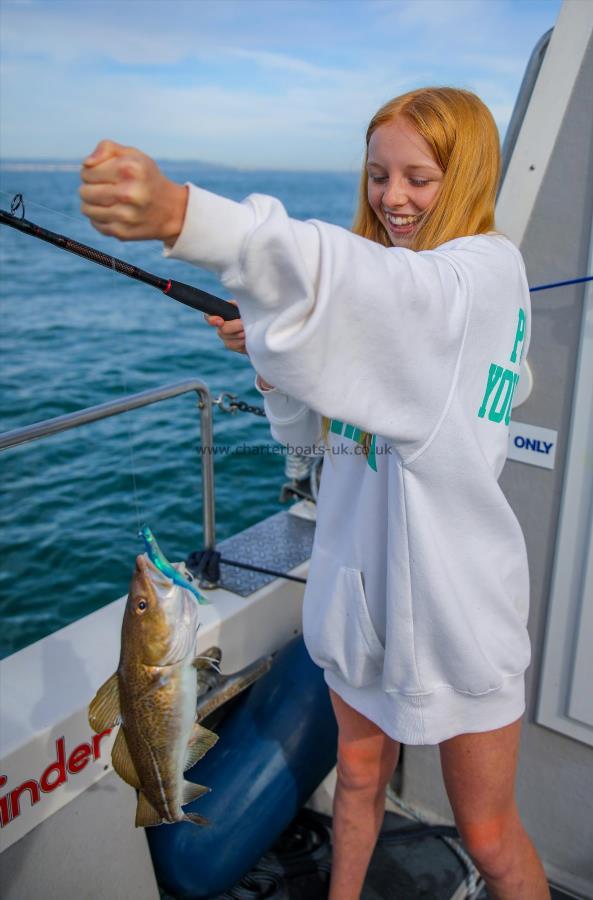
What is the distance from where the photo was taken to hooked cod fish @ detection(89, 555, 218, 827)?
1491mm

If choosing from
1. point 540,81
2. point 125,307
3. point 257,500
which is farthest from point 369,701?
point 125,307

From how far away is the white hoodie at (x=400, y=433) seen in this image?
38.2 inches

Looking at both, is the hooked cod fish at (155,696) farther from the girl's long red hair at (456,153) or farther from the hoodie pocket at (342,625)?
the girl's long red hair at (456,153)

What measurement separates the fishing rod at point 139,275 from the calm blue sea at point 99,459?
90mm

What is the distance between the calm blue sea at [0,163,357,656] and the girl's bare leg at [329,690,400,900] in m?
0.77

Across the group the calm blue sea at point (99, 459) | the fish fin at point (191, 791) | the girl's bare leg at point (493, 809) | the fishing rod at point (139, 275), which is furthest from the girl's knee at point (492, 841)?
the fishing rod at point (139, 275)

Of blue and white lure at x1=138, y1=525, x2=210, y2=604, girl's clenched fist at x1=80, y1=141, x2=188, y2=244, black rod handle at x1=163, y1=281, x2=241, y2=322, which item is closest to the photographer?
girl's clenched fist at x1=80, y1=141, x2=188, y2=244

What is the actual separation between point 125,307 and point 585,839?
13979 millimetres

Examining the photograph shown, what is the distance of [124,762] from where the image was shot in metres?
1.63

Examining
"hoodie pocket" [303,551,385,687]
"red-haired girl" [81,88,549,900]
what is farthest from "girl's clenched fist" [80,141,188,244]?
"hoodie pocket" [303,551,385,687]

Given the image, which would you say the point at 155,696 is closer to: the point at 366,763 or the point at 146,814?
the point at 146,814

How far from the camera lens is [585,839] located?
2.35m

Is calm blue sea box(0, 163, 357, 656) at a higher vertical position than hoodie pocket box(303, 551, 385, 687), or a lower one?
lower

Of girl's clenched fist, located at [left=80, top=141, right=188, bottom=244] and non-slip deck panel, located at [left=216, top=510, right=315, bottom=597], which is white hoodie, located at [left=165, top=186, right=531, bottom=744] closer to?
girl's clenched fist, located at [left=80, top=141, right=188, bottom=244]
